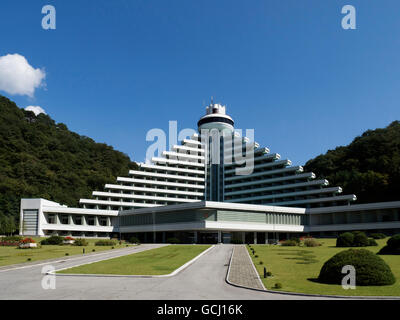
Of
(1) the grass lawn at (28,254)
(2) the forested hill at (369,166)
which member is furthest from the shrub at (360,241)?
(2) the forested hill at (369,166)

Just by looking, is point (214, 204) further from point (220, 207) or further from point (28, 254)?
point (28, 254)

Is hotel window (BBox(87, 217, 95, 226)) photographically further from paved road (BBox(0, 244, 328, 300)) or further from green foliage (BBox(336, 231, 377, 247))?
paved road (BBox(0, 244, 328, 300))

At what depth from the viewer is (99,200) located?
102 metres

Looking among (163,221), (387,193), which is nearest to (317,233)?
(387,193)

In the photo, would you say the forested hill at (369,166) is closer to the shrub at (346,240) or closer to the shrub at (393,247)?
the shrub at (346,240)

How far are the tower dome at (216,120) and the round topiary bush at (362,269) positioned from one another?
113210 millimetres

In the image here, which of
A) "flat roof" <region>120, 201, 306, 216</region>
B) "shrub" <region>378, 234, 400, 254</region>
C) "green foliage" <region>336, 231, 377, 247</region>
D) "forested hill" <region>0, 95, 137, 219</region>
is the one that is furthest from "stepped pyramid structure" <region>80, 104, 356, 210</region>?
"shrub" <region>378, 234, 400, 254</region>

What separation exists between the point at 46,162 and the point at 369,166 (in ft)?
306

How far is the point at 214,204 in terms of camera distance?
78000 millimetres

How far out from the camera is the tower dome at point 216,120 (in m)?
132

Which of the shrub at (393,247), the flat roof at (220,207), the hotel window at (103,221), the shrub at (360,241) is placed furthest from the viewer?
the hotel window at (103,221)

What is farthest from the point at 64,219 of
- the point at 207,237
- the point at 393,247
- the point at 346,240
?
A: the point at 393,247
